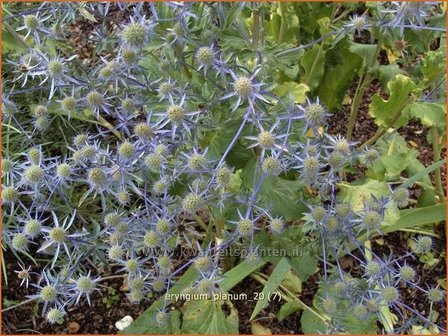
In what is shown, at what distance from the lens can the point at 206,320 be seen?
5.30 ft

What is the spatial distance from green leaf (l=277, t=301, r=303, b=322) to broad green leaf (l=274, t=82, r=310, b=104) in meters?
0.62

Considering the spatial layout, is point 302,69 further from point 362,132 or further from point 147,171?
point 147,171

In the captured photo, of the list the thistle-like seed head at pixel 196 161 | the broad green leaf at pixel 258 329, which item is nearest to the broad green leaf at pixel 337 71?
the broad green leaf at pixel 258 329

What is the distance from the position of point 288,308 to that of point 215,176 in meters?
0.70

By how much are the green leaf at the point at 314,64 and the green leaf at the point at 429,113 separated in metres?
0.40

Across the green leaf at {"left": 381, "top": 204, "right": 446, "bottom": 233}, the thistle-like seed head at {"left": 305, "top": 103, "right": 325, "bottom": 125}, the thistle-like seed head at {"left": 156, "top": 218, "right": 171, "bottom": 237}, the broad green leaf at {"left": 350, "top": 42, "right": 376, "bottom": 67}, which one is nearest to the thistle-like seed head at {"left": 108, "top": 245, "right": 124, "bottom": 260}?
the thistle-like seed head at {"left": 156, "top": 218, "right": 171, "bottom": 237}

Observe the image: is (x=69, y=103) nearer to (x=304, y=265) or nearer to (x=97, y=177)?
(x=97, y=177)

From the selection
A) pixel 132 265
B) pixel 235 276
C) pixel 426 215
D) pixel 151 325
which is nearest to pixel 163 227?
pixel 132 265

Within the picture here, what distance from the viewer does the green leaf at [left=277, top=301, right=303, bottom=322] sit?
5.68 ft

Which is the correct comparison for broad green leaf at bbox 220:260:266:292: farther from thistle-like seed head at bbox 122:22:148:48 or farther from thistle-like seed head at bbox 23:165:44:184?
thistle-like seed head at bbox 122:22:148:48

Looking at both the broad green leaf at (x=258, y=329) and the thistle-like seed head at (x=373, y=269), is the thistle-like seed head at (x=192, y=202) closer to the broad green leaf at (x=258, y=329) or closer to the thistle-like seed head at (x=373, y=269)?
the thistle-like seed head at (x=373, y=269)

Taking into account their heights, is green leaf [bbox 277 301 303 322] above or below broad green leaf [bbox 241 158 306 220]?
below

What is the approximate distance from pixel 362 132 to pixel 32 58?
52.1 inches

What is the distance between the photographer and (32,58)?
1409 millimetres
